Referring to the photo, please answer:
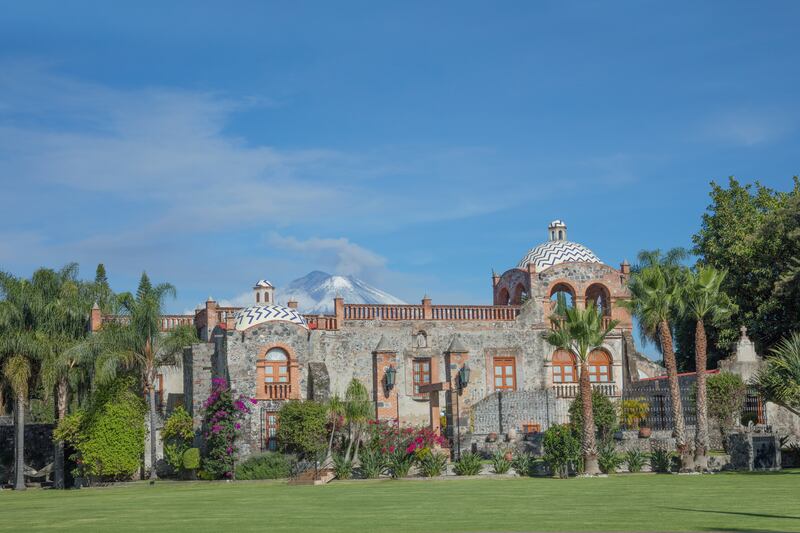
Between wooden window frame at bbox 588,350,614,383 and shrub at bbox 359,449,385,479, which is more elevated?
wooden window frame at bbox 588,350,614,383

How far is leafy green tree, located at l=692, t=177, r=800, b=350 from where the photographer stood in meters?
44.6

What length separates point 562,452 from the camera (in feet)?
110

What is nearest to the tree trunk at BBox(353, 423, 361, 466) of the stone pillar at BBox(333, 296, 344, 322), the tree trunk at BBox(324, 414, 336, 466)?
the tree trunk at BBox(324, 414, 336, 466)

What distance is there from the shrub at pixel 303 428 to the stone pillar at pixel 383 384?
15.2 feet

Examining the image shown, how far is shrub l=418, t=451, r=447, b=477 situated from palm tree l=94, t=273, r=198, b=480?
34.3 ft

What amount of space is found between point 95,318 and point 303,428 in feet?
30.7

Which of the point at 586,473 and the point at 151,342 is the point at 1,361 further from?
the point at 586,473

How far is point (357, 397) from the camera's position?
4100 centimetres

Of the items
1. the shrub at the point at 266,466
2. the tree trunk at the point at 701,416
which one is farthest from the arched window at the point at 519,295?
the tree trunk at the point at 701,416

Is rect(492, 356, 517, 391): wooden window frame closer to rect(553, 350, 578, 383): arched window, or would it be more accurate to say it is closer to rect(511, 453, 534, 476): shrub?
rect(553, 350, 578, 383): arched window

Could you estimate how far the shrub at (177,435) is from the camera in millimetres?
41688

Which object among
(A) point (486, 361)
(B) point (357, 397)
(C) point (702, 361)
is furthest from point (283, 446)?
(C) point (702, 361)

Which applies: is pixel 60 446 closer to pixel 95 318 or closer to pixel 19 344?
pixel 19 344

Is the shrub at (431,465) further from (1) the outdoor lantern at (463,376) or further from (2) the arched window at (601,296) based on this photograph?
(2) the arched window at (601,296)
